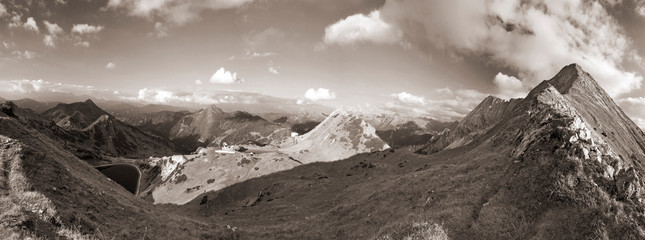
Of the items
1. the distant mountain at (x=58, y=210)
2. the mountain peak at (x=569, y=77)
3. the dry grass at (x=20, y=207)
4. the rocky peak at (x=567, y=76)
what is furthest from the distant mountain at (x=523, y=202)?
the rocky peak at (x=567, y=76)

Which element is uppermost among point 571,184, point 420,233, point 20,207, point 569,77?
point 569,77

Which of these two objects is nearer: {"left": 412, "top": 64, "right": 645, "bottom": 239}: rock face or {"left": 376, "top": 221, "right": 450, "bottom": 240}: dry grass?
{"left": 412, "top": 64, "right": 645, "bottom": 239}: rock face

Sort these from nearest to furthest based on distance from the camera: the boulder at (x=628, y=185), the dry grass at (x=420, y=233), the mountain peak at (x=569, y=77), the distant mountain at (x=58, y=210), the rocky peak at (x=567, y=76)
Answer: the distant mountain at (x=58, y=210)
the dry grass at (x=420, y=233)
the boulder at (x=628, y=185)
the mountain peak at (x=569, y=77)
the rocky peak at (x=567, y=76)

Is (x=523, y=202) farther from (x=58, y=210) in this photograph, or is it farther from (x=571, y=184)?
(x=58, y=210)

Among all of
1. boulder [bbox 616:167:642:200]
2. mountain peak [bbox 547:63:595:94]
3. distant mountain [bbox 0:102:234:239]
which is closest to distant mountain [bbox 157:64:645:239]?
boulder [bbox 616:167:642:200]

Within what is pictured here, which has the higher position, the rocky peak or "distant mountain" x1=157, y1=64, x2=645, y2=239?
the rocky peak

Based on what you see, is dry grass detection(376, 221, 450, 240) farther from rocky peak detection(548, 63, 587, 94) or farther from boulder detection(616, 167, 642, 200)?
rocky peak detection(548, 63, 587, 94)

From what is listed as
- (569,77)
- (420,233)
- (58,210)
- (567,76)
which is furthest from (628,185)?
(567,76)

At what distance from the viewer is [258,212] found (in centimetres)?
8531

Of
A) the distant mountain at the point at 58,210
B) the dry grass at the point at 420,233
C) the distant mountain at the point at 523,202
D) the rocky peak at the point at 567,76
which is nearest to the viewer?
the distant mountain at the point at 58,210

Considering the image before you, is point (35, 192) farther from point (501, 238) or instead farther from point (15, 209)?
point (501, 238)

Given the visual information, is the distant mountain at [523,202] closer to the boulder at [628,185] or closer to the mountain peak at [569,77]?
the boulder at [628,185]

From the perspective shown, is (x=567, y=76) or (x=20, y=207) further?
(x=567, y=76)

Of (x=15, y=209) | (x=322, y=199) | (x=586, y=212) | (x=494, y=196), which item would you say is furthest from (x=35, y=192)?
(x=322, y=199)
